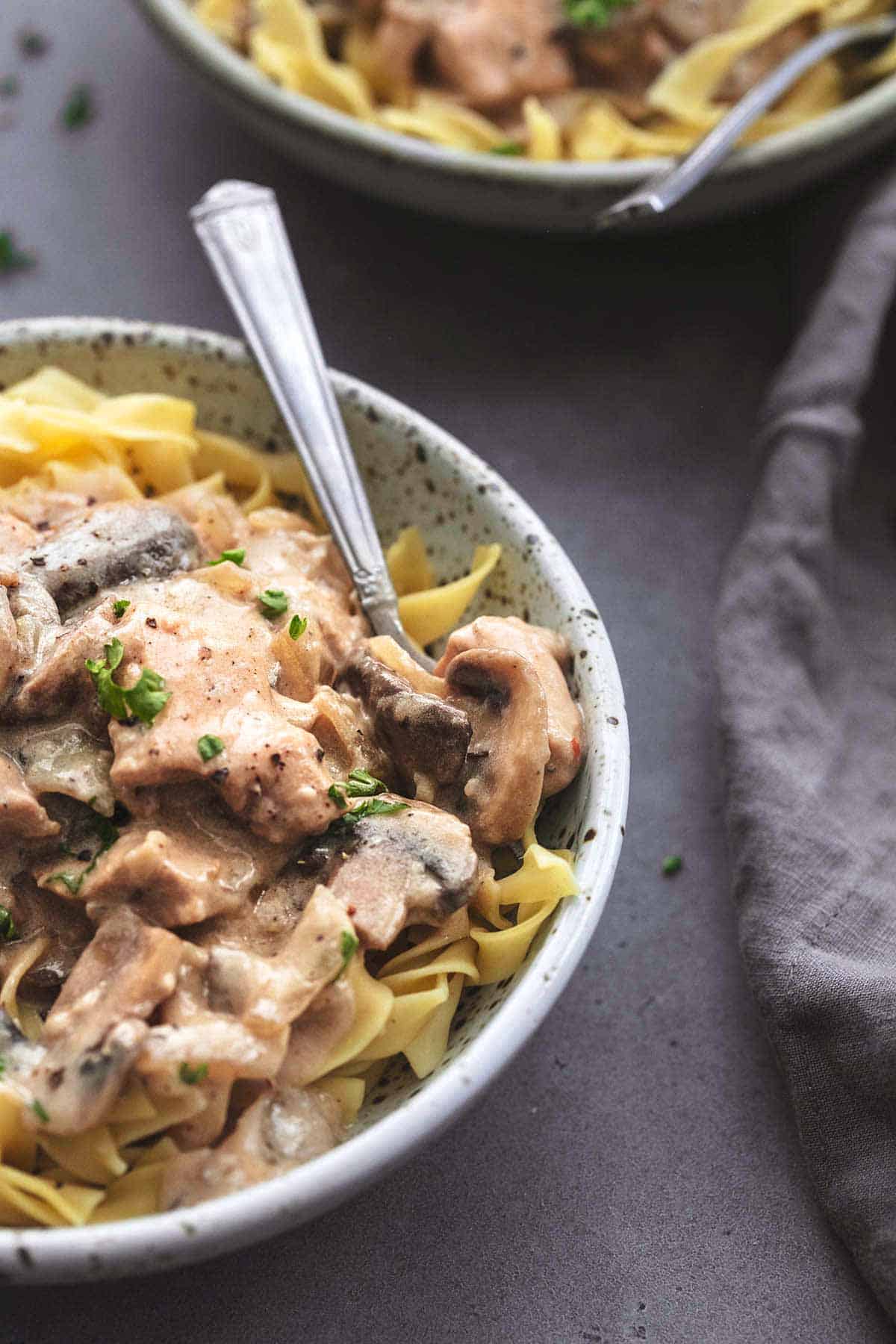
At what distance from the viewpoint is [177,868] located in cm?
289

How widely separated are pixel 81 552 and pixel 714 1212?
7.49ft

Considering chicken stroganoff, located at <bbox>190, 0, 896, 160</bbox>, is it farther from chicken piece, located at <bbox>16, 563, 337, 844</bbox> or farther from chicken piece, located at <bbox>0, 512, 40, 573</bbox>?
chicken piece, located at <bbox>16, 563, 337, 844</bbox>

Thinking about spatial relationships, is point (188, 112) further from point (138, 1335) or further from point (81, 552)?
point (138, 1335)

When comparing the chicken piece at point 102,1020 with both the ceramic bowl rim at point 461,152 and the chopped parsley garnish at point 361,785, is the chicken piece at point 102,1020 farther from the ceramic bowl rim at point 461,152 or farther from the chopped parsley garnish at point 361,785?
the ceramic bowl rim at point 461,152

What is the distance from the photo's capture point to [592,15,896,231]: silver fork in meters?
4.54

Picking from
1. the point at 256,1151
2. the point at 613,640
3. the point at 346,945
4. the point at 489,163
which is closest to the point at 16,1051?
the point at 256,1151

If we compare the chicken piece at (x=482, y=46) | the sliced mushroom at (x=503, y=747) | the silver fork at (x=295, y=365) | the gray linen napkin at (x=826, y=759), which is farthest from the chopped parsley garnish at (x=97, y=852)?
the chicken piece at (x=482, y=46)

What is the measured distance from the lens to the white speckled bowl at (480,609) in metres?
2.56

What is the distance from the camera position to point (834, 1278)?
337 cm

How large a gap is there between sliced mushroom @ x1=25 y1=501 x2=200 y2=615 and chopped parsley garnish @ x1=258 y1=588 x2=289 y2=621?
27cm

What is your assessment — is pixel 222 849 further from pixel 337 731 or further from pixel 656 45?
pixel 656 45

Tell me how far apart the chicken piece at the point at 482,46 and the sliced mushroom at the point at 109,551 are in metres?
2.58

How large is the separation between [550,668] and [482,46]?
9.53 feet

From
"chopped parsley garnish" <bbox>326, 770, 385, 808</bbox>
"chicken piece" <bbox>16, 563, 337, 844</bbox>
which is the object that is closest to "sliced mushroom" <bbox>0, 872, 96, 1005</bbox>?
"chicken piece" <bbox>16, 563, 337, 844</bbox>
